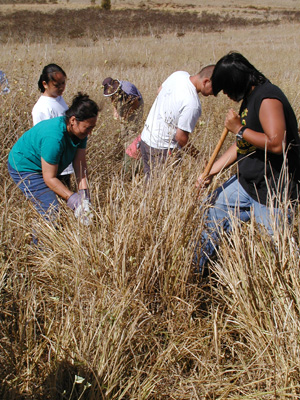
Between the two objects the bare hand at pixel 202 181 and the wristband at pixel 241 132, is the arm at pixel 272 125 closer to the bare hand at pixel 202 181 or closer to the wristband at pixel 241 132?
the wristband at pixel 241 132

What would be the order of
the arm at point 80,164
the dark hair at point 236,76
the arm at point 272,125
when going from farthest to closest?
the arm at point 80,164 < the dark hair at point 236,76 < the arm at point 272,125

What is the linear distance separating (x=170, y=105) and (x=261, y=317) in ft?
5.83

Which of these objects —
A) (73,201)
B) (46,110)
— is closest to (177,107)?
(73,201)

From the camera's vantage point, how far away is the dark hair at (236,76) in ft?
7.24

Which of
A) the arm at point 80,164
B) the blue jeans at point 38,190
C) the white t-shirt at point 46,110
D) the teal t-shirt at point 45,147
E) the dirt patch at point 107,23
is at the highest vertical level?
the dirt patch at point 107,23

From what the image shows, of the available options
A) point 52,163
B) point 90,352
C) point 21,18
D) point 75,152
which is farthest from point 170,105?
point 21,18

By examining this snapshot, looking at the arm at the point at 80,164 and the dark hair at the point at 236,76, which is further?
the arm at the point at 80,164

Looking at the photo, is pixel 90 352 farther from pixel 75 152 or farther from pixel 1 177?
pixel 1 177

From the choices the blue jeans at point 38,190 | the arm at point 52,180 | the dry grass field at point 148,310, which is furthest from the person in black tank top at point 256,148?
the blue jeans at point 38,190

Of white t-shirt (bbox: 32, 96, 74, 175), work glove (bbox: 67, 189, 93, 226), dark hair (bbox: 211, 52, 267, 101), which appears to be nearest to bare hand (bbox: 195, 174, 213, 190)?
dark hair (bbox: 211, 52, 267, 101)

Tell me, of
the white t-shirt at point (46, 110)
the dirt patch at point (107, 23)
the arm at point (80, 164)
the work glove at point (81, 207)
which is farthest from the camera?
the dirt patch at point (107, 23)

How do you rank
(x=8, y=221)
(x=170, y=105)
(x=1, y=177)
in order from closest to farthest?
(x=8, y=221) < (x=170, y=105) < (x=1, y=177)

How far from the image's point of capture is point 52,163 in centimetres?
271

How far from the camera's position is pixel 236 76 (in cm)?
221
